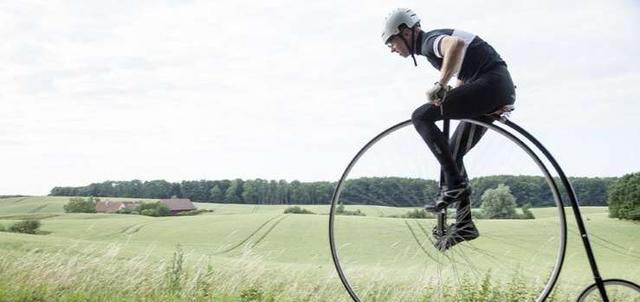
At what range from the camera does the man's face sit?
482 cm

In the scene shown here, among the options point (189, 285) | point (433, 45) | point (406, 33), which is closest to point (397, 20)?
point (406, 33)

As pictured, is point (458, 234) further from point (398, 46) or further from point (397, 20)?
point (397, 20)

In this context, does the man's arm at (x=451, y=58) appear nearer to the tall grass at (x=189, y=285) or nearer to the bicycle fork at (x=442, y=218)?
the bicycle fork at (x=442, y=218)

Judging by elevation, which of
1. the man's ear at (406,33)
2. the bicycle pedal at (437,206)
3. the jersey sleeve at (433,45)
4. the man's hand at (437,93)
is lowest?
the bicycle pedal at (437,206)

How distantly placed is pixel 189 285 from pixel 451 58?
3254 millimetres

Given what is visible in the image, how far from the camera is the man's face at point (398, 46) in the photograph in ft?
15.8

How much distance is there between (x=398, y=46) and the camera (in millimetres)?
4855

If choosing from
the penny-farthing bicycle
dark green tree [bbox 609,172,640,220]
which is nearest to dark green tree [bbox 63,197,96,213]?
dark green tree [bbox 609,172,640,220]

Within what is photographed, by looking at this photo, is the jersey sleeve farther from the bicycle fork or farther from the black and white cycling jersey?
the bicycle fork

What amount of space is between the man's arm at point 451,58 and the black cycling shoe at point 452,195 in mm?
882

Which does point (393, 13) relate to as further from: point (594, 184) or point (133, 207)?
point (133, 207)

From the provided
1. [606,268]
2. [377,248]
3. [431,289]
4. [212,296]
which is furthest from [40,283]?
[606,268]

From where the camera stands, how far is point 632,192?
57.5 feet

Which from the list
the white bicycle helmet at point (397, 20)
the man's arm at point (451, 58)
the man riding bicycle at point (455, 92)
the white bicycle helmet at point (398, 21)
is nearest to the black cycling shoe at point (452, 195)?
the man riding bicycle at point (455, 92)
